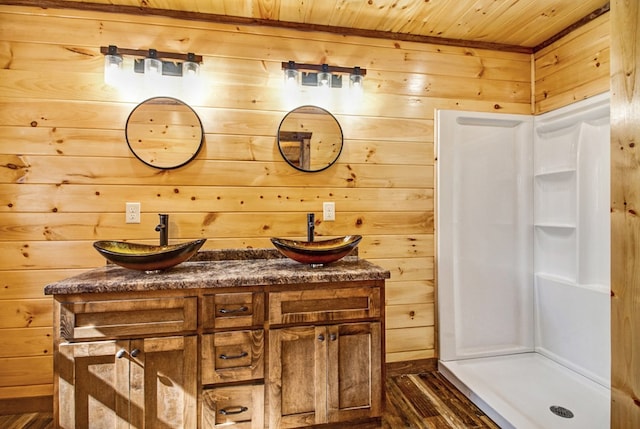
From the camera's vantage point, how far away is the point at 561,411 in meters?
1.89

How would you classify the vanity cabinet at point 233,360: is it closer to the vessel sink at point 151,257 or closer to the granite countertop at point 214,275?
the granite countertop at point 214,275

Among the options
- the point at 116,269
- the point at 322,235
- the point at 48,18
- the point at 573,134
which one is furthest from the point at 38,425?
the point at 573,134

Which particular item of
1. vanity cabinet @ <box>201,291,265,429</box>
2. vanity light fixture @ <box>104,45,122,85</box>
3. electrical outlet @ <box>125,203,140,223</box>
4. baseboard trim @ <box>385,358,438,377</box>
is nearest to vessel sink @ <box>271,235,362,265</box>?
vanity cabinet @ <box>201,291,265,429</box>

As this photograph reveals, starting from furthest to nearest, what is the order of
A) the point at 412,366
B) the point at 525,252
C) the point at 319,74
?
1. the point at 525,252
2. the point at 412,366
3. the point at 319,74

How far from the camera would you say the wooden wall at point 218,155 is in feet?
6.49

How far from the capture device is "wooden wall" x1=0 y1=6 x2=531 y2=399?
198 cm

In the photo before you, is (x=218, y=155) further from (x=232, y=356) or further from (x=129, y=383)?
(x=129, y=383)

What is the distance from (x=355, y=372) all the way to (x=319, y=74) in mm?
1861

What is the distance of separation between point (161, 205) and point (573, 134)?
9.38 ft

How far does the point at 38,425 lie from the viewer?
1.87 meters

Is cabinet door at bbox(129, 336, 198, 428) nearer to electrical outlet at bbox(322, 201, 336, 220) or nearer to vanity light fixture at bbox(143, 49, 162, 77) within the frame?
electrical outlet at bbox(322, 201, 336, 220)

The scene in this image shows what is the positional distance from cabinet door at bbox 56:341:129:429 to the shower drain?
2287 millimetres

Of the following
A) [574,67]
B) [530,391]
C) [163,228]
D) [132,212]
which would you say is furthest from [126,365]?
[574,67]

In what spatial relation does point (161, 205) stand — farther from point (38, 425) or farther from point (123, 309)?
point (38, 425)
